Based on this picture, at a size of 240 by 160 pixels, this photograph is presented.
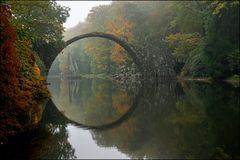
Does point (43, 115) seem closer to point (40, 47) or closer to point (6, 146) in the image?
point (6, 146)

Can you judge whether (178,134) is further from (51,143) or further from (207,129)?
(51,143)

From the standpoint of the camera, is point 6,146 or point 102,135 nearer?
point 6,146

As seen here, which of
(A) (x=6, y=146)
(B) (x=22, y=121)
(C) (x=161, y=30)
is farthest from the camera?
(C) (x=161, y=30)

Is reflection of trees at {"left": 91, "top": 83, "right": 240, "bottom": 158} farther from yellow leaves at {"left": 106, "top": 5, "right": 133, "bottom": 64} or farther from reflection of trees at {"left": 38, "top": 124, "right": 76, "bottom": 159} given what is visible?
yellow leaves at {"left": 106, "top": 5, "right": 133, "bottom": 64}

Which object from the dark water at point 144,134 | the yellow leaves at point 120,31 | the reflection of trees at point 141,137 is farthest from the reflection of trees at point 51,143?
the yellow leaves at point 120,31

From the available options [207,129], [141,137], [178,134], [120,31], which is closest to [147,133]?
[141,137]

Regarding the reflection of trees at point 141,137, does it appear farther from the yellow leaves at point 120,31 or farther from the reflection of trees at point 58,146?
the yellow leaves at point 120,31

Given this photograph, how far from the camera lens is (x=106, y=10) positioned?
58.7 meters

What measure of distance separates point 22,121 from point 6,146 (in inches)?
69.7

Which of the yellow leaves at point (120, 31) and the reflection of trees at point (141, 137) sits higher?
the yellow leaves at point (120, 31)

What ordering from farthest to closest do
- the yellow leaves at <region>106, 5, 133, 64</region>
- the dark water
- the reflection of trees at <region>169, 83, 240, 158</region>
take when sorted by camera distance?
the yellow leaves at <region>106, 5, 133, 64</region>, the dark water, the reflection of trees at <region>169, 83, 240, 158</region>

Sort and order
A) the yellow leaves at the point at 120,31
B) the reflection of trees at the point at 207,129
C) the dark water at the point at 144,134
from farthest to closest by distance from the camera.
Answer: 1. the yellow leaves at the point at 120,31
2. the dark water at the point at 144,134
3. the reflection of trees at the point at 207,129

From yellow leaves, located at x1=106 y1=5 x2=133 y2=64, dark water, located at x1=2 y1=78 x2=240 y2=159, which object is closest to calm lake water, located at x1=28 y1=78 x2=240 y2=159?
dark water, located at x1=2 y1=78 x2=240 y2=159

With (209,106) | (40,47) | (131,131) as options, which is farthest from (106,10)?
(131,131)
